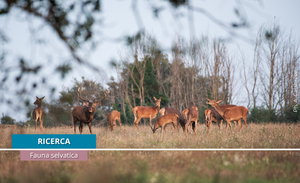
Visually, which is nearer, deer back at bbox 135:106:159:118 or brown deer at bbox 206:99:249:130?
brown deer at bbox 206:99:249:130

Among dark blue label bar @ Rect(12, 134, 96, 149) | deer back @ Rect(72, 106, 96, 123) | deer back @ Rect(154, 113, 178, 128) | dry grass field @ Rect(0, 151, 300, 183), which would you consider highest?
deer back @ Rect(72, 106, 96, 123)

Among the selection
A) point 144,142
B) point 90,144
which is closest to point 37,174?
point 90,144

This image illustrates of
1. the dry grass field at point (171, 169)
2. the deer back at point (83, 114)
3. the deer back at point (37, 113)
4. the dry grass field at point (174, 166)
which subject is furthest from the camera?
the deer back at point (37, 113)

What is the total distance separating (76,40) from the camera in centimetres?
479

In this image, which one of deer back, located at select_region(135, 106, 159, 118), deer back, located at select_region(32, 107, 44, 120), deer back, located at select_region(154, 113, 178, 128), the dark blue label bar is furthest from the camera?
deer back, located at select_region(135, 106, 159, 118)

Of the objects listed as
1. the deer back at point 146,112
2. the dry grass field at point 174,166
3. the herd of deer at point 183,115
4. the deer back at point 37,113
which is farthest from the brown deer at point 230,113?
the deer back at point 37,113

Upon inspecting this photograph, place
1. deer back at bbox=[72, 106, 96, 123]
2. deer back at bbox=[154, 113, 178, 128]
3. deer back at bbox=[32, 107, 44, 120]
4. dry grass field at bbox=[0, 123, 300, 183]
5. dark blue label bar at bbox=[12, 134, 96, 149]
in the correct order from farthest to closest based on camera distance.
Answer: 1. deer back at bbox=[32, 107, 44, 120]
2. deer back at bbox=[72, 106, 96, 123]
3. deer back at bbox=[154, 113, 178, 128]
4. dark blue label bar at bbox=[12, 134, 96, 149]
5. dry grass field at bbox=[0, 123, 300, 183]

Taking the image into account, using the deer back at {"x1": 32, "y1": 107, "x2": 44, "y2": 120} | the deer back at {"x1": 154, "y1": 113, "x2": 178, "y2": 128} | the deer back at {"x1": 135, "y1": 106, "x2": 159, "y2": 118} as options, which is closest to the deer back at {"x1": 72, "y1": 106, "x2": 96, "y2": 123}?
the deer back at {"x1": 32, "y1": 107, "x2": 44, "y2": 120}

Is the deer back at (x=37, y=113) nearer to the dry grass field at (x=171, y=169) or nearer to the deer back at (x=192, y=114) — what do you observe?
the dry grass field at (x=171, y=169)

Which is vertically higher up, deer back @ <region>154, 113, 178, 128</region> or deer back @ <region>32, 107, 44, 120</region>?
deer back @ <region>32, 107, 44, 120</region>

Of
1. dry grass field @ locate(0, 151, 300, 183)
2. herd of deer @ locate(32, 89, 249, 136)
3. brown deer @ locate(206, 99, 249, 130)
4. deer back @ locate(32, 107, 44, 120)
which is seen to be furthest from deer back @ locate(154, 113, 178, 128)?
deer back @ locate(32, 107, 44, 120)

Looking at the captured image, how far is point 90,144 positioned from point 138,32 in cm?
414

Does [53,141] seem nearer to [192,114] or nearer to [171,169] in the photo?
[171,169]

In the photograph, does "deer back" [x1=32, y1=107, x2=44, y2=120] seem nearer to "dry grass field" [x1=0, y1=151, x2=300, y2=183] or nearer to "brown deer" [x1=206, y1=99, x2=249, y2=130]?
"dry grass field" [x1=0, y1=151, x2=300, y2=183]
